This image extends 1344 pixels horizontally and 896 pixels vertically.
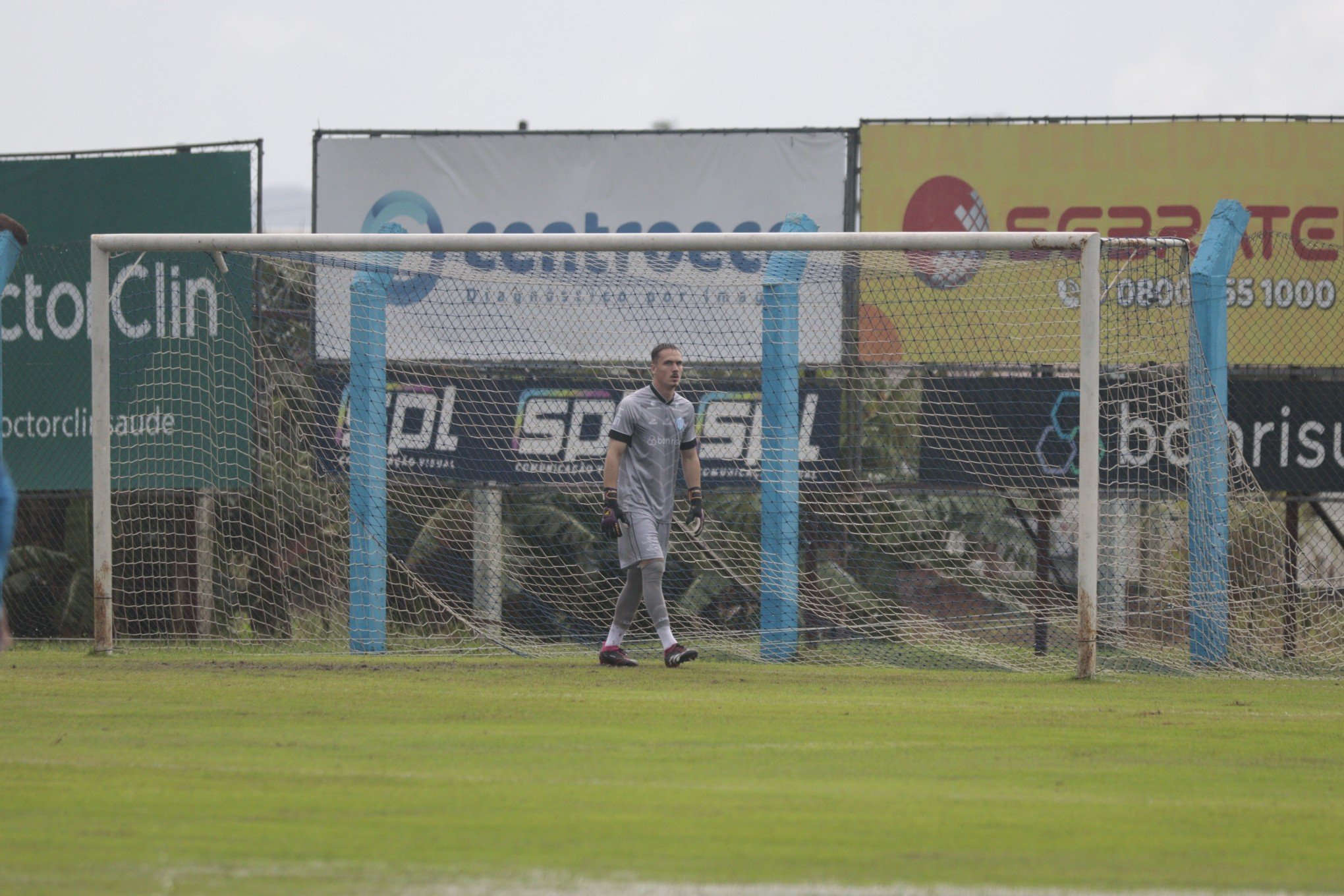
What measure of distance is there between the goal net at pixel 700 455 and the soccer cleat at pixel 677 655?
133 centimetres

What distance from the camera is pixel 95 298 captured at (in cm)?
959

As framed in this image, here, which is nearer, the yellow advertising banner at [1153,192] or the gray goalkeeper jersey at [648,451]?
the gray goalkeeper jersey at [648,451]

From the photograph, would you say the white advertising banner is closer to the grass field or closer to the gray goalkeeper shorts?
the gray goalkeeper shorts

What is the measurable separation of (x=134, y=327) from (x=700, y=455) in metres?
5.06

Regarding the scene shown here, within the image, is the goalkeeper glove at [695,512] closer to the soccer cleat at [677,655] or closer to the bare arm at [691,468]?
the bare arm at [691,468]

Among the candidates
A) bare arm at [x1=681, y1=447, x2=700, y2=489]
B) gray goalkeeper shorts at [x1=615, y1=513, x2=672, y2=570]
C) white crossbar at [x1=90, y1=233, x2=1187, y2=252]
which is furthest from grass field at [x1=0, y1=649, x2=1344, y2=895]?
white crossbar at [x1=90, y1=233, x2=1187, y2=252]

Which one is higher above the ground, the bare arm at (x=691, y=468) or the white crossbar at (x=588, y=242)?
the white crossbar at (x=588, y=242)

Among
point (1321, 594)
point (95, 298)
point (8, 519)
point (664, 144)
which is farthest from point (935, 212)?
point (8, 519)

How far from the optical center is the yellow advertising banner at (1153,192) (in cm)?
1175

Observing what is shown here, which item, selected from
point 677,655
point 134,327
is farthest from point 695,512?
point 134,327

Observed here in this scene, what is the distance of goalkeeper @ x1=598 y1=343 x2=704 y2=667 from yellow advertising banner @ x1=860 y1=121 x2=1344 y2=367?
3528mm

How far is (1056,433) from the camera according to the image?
10984 millimetres

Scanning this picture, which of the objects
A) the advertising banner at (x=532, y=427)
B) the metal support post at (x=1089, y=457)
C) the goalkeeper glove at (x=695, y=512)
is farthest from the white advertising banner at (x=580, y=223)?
the metal support post at (x=1089, y=457)

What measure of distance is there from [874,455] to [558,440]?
269cm
